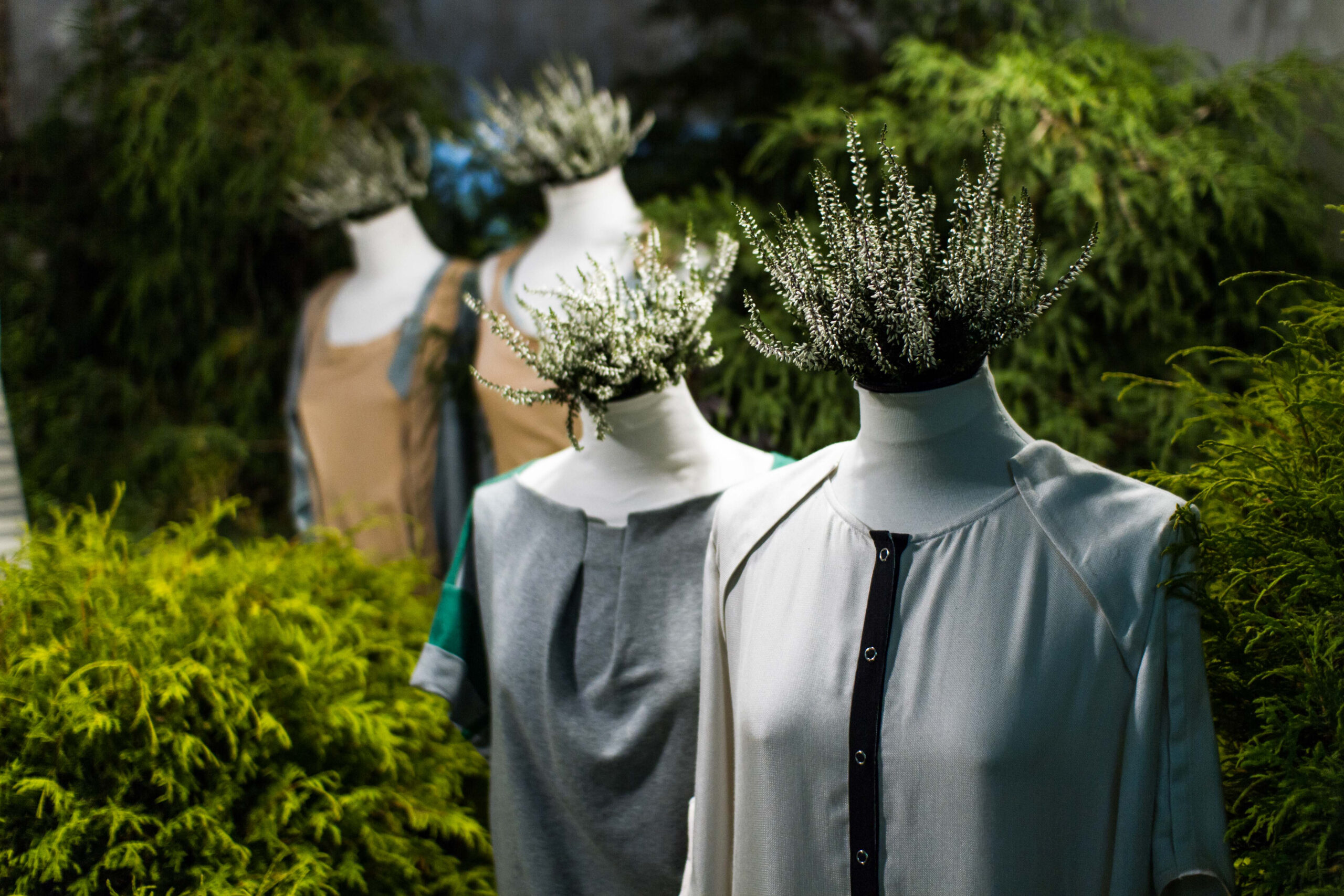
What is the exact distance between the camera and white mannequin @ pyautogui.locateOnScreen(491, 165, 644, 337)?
226 centimetres

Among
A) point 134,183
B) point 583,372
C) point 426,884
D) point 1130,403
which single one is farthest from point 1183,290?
point 134,183

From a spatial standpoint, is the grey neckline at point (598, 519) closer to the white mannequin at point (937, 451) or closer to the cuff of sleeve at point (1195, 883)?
the white mannequin at point (937, 451)

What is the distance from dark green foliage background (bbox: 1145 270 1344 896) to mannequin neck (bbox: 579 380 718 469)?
2.03ft

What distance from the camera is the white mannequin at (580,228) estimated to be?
2258 mm

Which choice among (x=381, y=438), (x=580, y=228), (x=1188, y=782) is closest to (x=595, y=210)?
(x=580, y=228)

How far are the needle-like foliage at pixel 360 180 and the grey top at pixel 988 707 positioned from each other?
185cm

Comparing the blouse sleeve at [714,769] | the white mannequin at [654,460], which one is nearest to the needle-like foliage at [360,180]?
the white mannequin at [654,460]

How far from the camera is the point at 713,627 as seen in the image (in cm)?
123

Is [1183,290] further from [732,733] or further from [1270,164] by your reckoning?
[732,733]

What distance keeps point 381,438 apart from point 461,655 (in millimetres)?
1153

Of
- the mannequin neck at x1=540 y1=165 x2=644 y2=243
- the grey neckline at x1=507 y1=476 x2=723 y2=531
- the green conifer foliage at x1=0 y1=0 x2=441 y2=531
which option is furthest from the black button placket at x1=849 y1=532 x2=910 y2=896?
the green conifer foliage at x1=0 y1=0 x2=441 y2=531

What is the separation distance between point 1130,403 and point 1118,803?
1308 millimetres

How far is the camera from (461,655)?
5.25ft

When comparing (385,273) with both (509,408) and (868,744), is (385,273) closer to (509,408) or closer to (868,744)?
(509,408)
